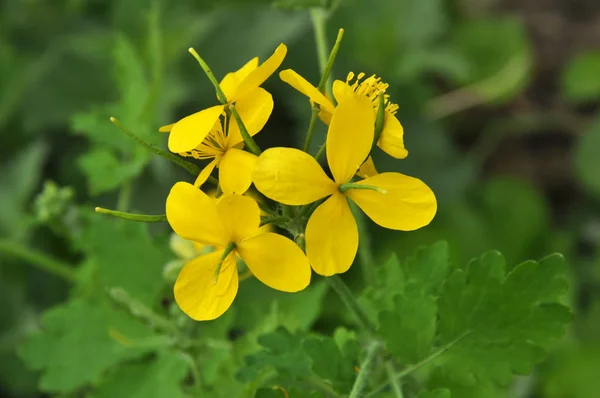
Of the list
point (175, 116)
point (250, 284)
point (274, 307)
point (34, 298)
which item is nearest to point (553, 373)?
point (250, 284)

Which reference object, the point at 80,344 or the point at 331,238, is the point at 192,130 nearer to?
the point at 331,238

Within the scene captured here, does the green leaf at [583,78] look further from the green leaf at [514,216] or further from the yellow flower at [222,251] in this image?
the yellow flower at [222,251]

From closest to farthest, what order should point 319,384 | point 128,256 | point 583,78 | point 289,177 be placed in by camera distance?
point 289,177 < point 319,384 < point 128,256 < point 583,78

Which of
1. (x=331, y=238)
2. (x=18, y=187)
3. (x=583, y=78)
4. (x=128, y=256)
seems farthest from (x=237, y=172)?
(x=583, y=78)

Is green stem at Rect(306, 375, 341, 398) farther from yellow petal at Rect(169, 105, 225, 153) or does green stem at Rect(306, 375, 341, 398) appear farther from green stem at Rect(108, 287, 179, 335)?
yellow petal at Rect(169, 105, 225, 153)

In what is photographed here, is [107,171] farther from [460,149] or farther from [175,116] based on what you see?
[460,149]

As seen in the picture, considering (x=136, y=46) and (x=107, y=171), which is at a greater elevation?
(x=136, y=46)
